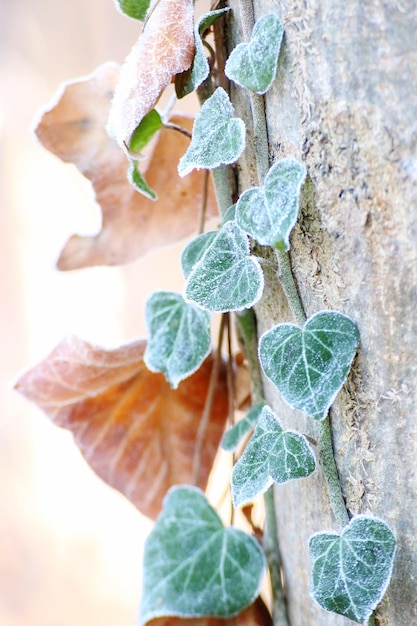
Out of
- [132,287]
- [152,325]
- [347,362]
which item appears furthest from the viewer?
[132,287]

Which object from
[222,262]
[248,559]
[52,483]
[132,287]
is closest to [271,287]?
[222,262]

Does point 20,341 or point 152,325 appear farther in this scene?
point 20,341

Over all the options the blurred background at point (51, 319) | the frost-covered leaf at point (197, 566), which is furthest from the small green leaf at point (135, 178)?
the blurred background at point (51, 319)

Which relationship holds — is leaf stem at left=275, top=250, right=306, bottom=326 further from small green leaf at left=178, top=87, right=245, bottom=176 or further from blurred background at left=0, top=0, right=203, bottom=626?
blurred background at left=0, top=0, right=203, bottom=626

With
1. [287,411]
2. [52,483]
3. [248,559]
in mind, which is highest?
[287,411]

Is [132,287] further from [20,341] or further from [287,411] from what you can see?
[287,411]

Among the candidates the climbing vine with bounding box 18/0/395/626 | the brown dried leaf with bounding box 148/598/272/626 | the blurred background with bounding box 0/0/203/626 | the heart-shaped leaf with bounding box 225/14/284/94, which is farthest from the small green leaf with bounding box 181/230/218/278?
the blurred background with bounding box 0/0/203/626
